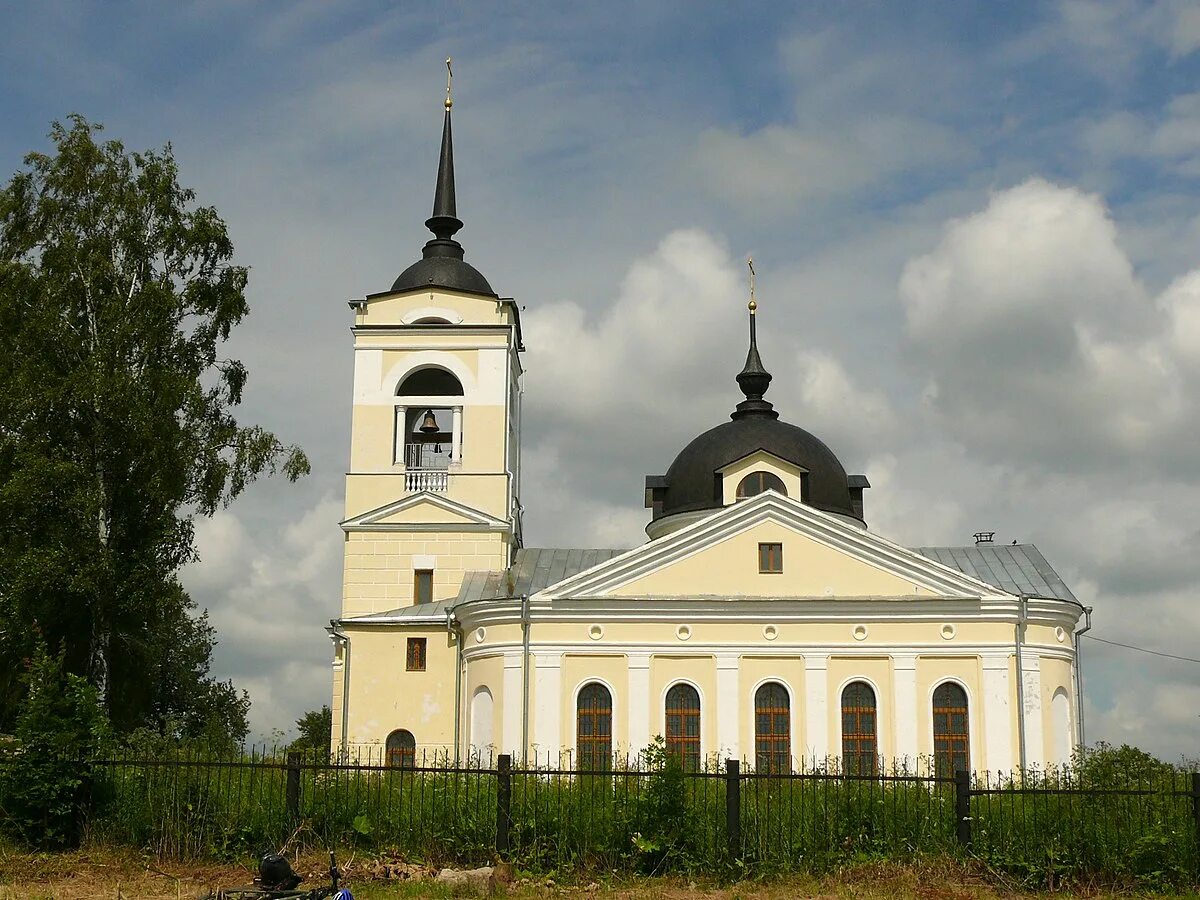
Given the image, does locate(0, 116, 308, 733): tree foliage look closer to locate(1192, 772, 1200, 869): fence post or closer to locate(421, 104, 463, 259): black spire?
locate(421, 104, 463, 259): black spire

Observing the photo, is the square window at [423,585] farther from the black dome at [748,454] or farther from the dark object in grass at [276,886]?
the dark object in grass at [276,886]

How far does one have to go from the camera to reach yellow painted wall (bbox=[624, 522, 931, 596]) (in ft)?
87.7

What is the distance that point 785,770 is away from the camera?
1003 inches

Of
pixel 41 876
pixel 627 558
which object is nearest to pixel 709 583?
pixel 627 558

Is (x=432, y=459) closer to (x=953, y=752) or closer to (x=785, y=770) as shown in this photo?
(x=785, y=770)

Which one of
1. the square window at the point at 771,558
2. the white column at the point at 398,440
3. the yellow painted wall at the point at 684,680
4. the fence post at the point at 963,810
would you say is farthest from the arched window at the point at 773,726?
the fence post at the point at 963,810

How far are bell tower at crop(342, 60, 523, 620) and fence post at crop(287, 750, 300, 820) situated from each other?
48.9 feet

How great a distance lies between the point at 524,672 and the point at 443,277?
1081 cm

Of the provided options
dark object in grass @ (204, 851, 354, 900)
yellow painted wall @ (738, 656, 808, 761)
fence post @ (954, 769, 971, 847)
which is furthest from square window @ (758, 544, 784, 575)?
dark object in grass @ (204, 851, 354, 900)

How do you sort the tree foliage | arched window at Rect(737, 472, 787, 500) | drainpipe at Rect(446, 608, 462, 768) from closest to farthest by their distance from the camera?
the tree foliage
drainpipe at Rect(446, 608, 462, 768)
arched window at Rect(737, 472, 787, 500)

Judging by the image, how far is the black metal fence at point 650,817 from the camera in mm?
14367

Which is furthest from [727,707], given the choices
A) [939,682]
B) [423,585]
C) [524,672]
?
[423,585]

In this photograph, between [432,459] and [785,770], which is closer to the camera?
[785,770]

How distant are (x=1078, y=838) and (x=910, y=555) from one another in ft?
40.9
